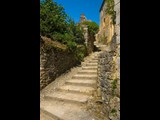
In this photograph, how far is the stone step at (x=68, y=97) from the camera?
470 centimetres

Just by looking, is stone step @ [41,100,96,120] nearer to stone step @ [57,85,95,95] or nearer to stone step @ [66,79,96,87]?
stone step @ [57,85,95,95]

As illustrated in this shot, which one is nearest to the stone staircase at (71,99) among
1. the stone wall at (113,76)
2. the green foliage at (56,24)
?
the stone wall at (113,76)

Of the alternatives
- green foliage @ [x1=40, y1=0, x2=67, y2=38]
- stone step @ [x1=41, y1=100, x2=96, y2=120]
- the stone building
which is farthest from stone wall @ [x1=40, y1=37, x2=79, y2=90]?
the stone building

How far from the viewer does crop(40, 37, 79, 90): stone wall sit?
5.76 metres

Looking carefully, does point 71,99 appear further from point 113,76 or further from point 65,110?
point 113,76

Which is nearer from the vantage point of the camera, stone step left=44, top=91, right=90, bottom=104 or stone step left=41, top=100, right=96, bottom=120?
stone step left=41, top=100, right=96, bottom=120

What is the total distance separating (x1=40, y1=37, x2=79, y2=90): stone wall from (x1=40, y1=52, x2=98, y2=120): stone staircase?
63 cm

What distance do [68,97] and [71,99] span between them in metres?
0.22

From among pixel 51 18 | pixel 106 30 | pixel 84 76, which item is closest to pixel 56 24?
pixel 51 18

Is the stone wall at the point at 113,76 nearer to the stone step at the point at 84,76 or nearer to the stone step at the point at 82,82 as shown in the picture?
the stone step at the point at 82,82

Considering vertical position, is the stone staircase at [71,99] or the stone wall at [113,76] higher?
the stone wall at [113,76]

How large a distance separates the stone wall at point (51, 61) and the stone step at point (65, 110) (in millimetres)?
1129
